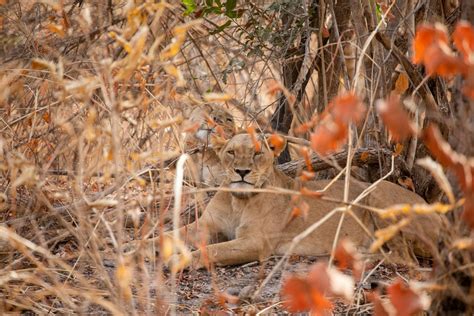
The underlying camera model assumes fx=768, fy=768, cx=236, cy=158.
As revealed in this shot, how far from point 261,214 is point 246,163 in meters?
0.52

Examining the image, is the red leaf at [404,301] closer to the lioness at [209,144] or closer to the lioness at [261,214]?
the lioness at [261,214]

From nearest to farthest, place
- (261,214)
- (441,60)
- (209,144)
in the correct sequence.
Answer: (441,60)
(261,214)
(209,144)

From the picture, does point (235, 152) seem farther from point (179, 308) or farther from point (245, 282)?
point (179, 308)

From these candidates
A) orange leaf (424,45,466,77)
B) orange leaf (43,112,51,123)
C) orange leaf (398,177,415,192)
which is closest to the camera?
orange leaf (424,45,466,77)

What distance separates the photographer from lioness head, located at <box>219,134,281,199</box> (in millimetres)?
5188

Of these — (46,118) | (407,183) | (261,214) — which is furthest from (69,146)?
(407,183)

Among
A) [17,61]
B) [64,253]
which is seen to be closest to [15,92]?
[17,61]

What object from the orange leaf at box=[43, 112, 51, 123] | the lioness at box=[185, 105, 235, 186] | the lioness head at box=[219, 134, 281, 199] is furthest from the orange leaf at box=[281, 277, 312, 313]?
the lioness at box=[185, 105, 235, 186]

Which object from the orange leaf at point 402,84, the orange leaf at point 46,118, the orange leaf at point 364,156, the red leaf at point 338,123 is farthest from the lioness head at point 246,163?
the red leaf at point 338,123

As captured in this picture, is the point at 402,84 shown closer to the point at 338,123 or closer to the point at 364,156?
the point at 364,156

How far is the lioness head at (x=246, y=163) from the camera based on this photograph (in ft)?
17.0

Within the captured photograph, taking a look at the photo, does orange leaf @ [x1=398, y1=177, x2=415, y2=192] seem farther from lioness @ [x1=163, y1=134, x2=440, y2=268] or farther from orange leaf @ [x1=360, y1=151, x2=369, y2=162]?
orange leaf @ [x1=360, y1=151, x2=369, y2=162]

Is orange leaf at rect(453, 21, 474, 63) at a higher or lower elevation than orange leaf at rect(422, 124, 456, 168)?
higher

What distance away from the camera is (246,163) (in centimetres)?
520
